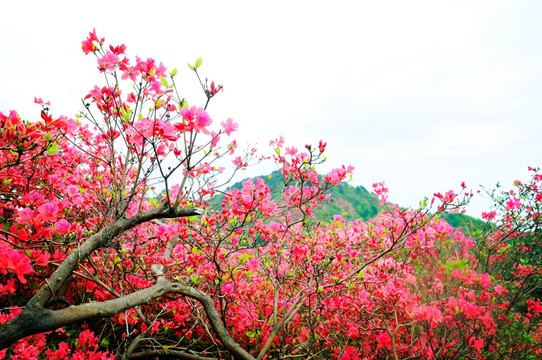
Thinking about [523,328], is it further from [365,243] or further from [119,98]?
[119,98]

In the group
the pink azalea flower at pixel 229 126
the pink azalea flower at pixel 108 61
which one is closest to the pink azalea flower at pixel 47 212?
the pink azalea flower at pixel 108 61

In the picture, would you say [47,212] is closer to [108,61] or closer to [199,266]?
[108,61]

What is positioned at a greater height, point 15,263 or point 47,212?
point 47,212

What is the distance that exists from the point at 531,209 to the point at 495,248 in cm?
105

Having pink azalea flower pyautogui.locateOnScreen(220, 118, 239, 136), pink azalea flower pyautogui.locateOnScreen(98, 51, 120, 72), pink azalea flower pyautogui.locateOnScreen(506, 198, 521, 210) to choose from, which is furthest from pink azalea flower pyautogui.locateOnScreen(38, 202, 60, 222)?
pink azalea flower pyautogui.locateOnScreen(506, 198, 521, 210)

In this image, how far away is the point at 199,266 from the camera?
4.16 metres

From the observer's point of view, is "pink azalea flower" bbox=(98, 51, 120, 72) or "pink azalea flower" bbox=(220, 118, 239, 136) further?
"pink azalea flower" bbox=(98, 51, 120, 72)

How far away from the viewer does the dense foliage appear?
2125mm

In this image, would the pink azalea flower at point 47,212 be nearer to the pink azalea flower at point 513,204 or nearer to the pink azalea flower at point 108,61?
the pink azalea flower at point 108,61

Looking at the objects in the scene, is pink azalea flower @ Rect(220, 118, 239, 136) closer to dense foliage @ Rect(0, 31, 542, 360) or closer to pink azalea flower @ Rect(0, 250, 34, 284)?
dense foliage @ Rect(0, 31, 542, 360)

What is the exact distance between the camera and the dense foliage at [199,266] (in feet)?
6.97

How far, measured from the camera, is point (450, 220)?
1944cm

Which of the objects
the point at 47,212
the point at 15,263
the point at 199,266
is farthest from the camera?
the point at 199,266

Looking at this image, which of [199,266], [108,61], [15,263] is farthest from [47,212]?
[199,266]
